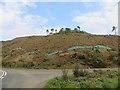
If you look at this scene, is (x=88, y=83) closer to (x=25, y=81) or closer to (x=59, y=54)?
(x=25, y=81)

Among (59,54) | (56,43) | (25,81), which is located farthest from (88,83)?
(56,43)

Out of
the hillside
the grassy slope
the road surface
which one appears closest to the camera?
the road surface

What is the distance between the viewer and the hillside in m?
49.5

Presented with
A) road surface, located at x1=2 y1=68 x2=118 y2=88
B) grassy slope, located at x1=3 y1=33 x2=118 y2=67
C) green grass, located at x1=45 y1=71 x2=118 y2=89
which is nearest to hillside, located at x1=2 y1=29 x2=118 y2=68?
grassy slope, located at x1=3 y1=33 x2=118 y2=67

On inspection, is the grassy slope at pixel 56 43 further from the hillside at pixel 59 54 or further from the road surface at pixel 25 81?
the road surface at pixel 25 81

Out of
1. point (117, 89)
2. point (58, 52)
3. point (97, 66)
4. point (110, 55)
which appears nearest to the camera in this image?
point (117, 89)

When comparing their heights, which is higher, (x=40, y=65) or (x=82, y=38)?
(x=82, y=38)

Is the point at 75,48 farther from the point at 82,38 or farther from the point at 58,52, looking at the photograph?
the point at 82,38

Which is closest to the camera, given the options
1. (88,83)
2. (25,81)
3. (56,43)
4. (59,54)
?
(88,83)

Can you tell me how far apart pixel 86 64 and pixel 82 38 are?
16300mm

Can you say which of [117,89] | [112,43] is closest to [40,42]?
[112,43]

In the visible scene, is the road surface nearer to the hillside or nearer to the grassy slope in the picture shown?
the hillside

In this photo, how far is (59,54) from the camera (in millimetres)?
54500

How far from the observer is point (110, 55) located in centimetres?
5175
